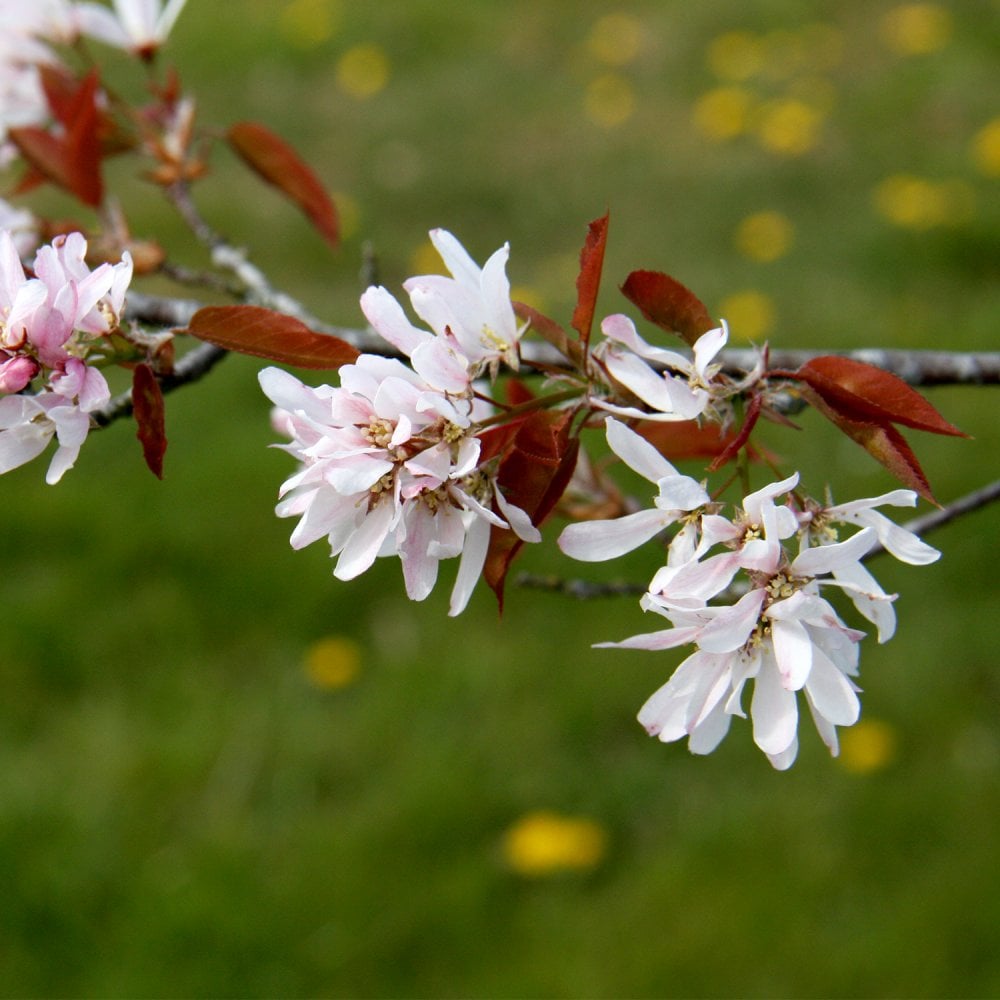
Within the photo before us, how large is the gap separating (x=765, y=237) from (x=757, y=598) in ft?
10.6

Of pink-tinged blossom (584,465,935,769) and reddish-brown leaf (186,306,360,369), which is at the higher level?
reddish-brown leaf (186,306,360,369)

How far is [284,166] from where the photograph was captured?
4.41 feet

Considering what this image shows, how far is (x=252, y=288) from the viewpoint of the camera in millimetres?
1263

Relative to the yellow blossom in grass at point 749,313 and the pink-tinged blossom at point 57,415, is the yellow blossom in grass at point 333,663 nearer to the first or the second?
the yellow blossom in grass at point 749,313

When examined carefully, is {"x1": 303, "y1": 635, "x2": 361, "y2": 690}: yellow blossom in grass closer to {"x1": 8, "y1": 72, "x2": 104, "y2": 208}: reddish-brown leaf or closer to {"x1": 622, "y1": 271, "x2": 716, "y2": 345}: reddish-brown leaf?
{"x1": 8, "y1": 72, "x2": 104, "y2": 208}: reddish-brown leaf

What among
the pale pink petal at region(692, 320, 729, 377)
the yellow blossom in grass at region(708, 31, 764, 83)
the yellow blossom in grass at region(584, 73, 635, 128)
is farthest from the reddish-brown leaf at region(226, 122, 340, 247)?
the yellow blossom in grass at region(708, 31, 764, 83)

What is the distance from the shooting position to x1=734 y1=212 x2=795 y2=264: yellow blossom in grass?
12.2ft

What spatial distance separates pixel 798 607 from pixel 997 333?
2.69m

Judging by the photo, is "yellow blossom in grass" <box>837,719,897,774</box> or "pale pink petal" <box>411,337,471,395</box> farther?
"yellow blossom in grass" <box>837,719,897,774</box>

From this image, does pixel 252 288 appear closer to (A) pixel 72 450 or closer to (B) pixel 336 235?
(B) pixel 336 235

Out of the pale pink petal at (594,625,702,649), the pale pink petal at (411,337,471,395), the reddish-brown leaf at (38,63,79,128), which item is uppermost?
the reddish-brown leaf at (38,63,79,128)

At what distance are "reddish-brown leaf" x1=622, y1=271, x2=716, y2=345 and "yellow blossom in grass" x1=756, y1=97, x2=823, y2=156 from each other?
11.7ft

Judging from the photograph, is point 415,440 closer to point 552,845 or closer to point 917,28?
point 552,845

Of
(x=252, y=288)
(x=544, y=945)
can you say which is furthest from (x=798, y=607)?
(x=544, y=945)
